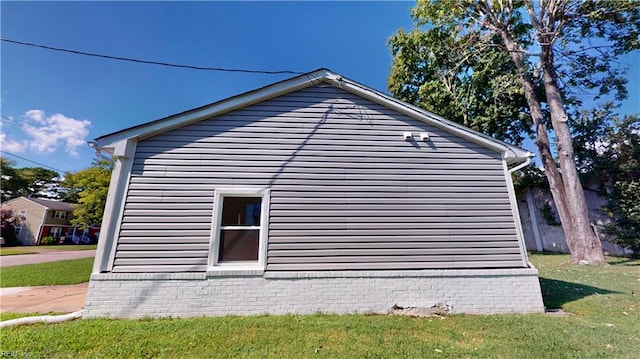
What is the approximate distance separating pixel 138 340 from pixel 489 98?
1781 centimetres

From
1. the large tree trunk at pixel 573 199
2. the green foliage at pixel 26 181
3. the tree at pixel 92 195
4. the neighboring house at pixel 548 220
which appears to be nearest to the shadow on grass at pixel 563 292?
the large tree trunk at pixel 573 199

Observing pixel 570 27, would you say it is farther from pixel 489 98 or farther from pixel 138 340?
pixel 138 340

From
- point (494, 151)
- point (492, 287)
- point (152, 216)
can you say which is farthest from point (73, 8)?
point (492, 287)

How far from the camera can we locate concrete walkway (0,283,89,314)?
17.1ft

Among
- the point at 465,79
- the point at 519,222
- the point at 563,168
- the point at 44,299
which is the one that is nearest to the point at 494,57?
the point at 465,79

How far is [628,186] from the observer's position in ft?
41.3

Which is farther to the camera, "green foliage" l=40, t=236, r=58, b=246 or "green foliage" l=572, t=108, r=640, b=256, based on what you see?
"green foliage" l=40, t=236, r=58, b=246

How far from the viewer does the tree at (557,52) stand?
10.9 m

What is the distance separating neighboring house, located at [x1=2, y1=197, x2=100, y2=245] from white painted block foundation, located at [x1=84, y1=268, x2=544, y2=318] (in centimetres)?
3813

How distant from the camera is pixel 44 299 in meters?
5.99

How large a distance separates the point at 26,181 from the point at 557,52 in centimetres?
6073

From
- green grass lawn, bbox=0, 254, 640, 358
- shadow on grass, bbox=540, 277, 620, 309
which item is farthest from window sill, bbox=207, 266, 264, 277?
shadow on grass, bbox=540, 277, 620, 309

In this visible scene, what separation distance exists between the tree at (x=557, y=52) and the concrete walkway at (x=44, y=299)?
52.5ft

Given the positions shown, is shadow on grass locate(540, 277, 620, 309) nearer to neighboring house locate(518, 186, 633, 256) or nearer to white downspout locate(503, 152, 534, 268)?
white downspout locate(503, 152, 534, 268)
